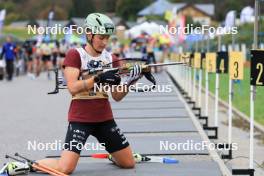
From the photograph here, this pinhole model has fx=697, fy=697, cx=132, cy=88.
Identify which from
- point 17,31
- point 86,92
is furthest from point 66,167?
point 17,31

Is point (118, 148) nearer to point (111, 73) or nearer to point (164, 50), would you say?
point (111, 73)

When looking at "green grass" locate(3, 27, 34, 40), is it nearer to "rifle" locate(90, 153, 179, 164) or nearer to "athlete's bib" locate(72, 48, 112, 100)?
"rifle" locate(90, 153, 179, 164)

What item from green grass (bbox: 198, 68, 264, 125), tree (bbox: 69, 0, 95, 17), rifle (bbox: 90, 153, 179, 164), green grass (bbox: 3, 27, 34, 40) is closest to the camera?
rifle (bbox: 90, 153, 179, 164)

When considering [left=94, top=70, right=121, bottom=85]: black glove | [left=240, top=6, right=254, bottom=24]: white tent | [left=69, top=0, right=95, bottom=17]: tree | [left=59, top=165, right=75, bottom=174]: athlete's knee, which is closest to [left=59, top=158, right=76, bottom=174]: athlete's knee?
[left=59, top=165, right=75, bottom=174]: athlete's knee

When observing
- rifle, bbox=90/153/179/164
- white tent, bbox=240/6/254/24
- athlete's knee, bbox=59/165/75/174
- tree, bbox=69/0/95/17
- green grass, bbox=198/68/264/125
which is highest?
tree, bbox=69/0/95/17

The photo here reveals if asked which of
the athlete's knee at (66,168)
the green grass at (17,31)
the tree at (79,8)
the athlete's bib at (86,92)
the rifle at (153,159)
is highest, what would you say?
the tree at (79,8)

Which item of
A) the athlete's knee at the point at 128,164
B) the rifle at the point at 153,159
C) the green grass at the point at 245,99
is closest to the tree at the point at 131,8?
the green grass at the point at 245,99

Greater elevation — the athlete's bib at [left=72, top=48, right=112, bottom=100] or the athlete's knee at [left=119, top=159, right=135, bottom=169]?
the athlete's bib at [left=72, top=48, right=112, bottom=100]

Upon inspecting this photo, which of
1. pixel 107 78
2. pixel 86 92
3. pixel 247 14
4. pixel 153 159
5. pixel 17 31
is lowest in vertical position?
pixel 153 159

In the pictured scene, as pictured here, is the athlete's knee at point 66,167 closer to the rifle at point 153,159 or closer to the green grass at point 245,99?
the rifle at point 153,159

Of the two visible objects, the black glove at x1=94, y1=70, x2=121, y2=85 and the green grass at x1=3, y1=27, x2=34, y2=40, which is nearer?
the black glove at x1=94, y1=70, x2=121, y2=85

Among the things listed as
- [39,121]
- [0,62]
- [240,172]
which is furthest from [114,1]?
[240,172]

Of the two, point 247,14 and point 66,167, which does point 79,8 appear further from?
point 66,167

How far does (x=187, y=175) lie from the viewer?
8281mm
